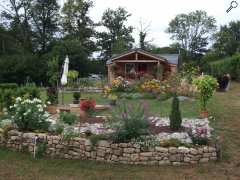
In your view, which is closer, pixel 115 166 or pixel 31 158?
pixel 115 166

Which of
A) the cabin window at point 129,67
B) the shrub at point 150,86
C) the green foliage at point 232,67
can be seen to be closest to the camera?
the shrub at point 150,86

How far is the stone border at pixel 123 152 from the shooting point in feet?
29.7

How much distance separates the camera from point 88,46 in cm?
5366

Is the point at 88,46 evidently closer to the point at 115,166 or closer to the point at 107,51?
the point at 107,51

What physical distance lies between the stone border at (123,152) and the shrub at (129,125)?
219 millimetres

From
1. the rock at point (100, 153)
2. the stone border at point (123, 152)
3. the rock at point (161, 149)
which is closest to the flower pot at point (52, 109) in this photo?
the stone border at point (123, 152)

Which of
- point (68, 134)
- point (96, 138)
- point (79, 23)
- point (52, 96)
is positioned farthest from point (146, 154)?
point (79, 23)

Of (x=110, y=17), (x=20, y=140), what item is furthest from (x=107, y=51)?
(x=20, y=140)

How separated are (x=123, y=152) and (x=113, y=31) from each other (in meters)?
52.3

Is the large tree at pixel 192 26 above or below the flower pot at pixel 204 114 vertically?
above

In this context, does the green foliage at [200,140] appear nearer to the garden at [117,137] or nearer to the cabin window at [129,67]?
the garden at [117,137]

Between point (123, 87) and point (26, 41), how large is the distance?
87.6 ft

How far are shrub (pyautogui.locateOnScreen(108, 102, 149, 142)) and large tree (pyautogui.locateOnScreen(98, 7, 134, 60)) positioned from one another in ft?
155

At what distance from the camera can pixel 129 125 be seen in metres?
9.46
